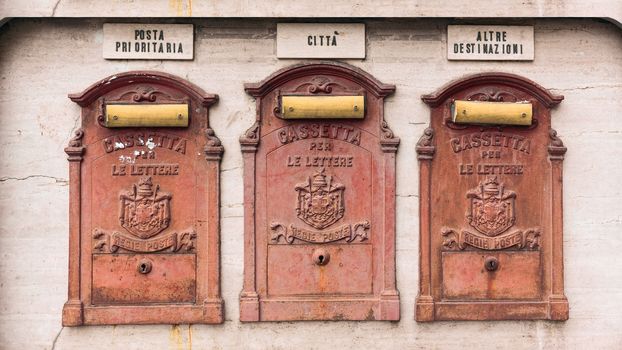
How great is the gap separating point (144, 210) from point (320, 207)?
152 centimetres

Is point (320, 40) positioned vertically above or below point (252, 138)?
above

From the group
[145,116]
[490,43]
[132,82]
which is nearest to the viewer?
[145,116]

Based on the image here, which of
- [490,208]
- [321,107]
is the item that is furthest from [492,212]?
[321,107]

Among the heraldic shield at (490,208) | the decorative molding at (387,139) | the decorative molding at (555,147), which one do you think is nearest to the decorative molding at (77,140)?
the decorative molding at (387,139)

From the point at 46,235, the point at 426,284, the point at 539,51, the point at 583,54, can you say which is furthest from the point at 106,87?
the point at 583,54

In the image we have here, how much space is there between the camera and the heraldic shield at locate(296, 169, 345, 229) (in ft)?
19.3

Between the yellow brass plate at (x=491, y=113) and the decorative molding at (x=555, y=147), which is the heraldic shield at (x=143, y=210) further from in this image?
the decorative molding at (x=555, y=147)

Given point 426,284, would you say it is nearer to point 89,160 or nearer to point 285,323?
point 285,323

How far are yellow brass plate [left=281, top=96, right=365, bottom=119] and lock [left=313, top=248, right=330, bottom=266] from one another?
118 cm

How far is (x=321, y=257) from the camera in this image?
19.3 ft

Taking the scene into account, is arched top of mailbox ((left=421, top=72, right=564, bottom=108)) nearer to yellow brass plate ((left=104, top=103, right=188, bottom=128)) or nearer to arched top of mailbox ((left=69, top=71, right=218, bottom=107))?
arched top of mailbox ((left=69, top=71, right=218, bottom=107))

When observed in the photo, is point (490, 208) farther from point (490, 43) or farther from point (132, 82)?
point (132, 82)

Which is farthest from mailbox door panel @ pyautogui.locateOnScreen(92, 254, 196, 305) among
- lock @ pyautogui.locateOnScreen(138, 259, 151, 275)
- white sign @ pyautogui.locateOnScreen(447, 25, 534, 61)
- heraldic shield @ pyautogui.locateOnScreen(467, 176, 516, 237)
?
white sign @ pyautogui.locateOnScreen(447, 25, 534, 61)

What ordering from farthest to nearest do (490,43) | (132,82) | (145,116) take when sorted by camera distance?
(490,43) < (132,82) < (145,116)
